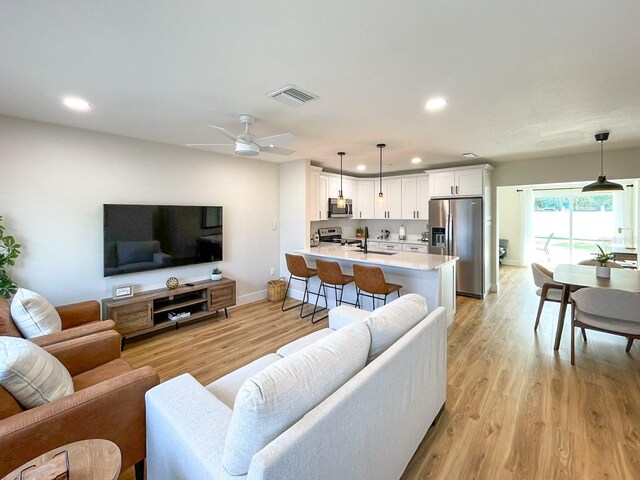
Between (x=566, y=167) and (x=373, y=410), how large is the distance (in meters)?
5.35

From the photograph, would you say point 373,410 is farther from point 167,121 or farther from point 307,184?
point 307,184

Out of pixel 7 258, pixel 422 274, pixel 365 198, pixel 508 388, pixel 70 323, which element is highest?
pixel 365 198

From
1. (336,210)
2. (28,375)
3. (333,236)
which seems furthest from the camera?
(333,236)

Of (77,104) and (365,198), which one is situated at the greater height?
(77,104)

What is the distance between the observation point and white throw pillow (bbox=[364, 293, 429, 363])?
164 centimetres

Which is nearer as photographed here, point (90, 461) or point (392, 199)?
point (90, 461)

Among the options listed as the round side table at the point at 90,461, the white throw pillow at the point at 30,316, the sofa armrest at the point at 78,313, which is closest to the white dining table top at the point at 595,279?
the round side table at the point at 90,461

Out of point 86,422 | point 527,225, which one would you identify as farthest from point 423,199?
point 86,422

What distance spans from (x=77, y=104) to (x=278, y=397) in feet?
10.1

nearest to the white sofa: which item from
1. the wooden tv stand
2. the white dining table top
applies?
the wooden tv stand

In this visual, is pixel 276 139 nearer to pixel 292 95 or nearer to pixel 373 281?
pixel 292 95

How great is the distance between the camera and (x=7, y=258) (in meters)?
2.65

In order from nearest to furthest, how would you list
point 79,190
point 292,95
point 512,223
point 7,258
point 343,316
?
point 292,95 < point 343,316 < point 7,258 < point 79,190 < point 512,223

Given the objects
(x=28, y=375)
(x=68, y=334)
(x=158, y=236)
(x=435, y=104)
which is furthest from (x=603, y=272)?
(x=158, y=236)
